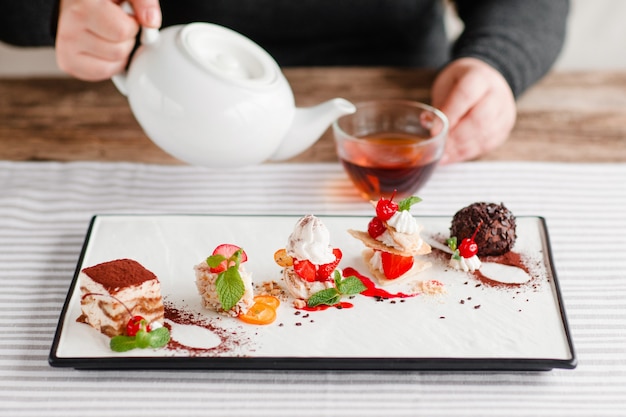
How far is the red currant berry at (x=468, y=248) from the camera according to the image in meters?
1.07

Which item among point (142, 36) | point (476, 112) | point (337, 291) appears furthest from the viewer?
point (476, 112)

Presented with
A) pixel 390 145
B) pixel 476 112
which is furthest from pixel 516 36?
pixel 390 145

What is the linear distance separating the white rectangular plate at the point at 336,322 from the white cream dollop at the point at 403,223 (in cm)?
7

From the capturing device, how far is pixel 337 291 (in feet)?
3.28

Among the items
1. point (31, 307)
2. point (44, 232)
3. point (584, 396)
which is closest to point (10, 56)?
point (44, 232)

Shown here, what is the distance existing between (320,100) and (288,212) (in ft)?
1.31

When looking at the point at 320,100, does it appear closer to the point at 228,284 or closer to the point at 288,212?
the point at 288,212

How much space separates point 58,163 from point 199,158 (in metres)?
0.37

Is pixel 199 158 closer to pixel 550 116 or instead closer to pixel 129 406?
pixel 129 406

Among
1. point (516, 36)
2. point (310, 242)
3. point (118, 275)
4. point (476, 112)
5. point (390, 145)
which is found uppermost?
point (516, 36)

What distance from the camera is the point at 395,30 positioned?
1.78m

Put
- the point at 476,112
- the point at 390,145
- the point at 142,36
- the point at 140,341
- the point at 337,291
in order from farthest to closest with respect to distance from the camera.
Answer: the point at 476,112 < the point at 390,145 < the point at 142,36 < the point at 337,291 < the point at 140,341

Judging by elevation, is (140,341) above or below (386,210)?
below

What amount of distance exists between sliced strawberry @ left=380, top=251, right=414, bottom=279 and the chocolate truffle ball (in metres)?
0.11
